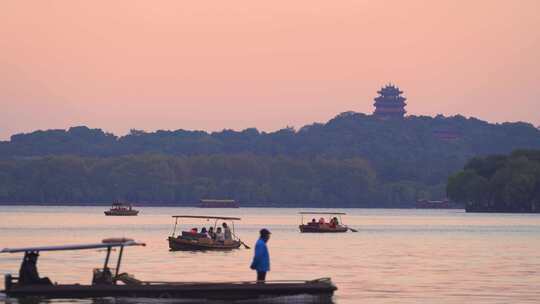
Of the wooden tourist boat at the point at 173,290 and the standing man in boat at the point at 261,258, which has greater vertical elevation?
the standing man in boat at the point at 261,258

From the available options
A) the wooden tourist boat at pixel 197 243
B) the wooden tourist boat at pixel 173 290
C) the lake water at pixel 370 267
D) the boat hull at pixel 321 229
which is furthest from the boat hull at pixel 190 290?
the boat hull at pixel 321 229

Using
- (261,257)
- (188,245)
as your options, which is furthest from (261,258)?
A: (188,245)

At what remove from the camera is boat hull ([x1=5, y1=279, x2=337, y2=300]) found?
4303cm

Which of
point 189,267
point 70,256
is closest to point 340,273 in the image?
point 189,267

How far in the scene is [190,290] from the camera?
43.2 m

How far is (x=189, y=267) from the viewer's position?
64.8 meters

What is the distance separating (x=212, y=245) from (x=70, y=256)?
11.4 meters

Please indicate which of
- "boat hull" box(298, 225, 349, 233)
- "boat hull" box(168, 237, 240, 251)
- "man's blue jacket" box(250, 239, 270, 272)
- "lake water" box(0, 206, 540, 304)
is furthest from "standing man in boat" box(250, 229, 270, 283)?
"boat hull" box(298, 225, 349, 233)

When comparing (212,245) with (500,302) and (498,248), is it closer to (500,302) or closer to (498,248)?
(498,248)

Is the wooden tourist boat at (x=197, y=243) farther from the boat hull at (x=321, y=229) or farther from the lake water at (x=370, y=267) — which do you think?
the boat hull at (x=321, y=229)

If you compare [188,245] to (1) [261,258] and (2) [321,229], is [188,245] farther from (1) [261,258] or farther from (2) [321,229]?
(2) [321,229]

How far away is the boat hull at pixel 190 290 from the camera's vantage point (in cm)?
4303

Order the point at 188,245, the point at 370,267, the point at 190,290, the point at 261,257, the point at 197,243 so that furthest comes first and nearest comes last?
1. the point at 197,243
2. the point at 188,245
3. the point at 370,267
4. the point at 261,257
5. the point at 190,290

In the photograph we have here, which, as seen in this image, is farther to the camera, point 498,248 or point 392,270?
point 498,248
